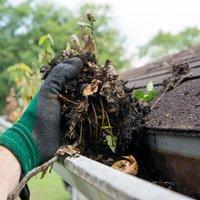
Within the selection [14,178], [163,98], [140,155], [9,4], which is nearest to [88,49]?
[163,98]

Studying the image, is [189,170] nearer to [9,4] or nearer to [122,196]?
[122,196]

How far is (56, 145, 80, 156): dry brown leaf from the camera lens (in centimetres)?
152

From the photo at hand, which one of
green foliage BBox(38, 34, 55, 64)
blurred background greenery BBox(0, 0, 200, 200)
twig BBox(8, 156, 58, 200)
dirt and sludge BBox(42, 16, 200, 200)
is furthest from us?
blurred background greenery BBox(0, 0, 200, 200)

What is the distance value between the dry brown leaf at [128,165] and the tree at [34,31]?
21.5 m

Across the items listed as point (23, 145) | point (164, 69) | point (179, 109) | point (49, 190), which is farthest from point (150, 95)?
point (49, 190)

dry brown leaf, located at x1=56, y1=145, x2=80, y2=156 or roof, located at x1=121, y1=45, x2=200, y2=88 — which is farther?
roof, located at x1=121, y1=45, x2=200, y2=88

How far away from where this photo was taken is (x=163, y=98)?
5.55 feet

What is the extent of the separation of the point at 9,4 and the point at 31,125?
2380cm

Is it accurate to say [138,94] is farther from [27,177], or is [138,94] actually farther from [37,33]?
[37,33]

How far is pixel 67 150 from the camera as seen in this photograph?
1538 mm

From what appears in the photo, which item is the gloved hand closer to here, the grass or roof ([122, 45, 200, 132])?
roof ([122, 45, 200, 132])

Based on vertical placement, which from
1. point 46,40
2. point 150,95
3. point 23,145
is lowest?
point 23,145

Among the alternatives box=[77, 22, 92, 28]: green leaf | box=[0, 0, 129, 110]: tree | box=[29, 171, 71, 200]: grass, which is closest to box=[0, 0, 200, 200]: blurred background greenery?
box=[0, 0, 129, 110]: tree

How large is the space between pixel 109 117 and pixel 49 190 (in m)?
3.94
